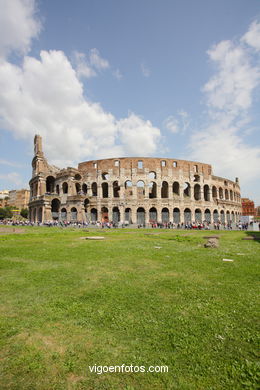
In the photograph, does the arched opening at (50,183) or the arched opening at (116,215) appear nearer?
the arched opening at (116,215)

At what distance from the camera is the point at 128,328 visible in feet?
11.0

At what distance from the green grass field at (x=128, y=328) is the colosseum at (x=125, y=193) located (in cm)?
3113

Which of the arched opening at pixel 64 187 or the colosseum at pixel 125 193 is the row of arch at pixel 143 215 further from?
the arched opening at pixel 64 187

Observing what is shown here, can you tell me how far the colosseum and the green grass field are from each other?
31.1 metres

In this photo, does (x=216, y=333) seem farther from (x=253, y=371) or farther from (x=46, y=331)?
(x=46, y=331)

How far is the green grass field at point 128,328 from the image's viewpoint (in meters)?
2.38

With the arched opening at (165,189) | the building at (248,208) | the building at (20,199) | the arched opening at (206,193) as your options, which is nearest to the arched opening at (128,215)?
the arched opening at (165,189)

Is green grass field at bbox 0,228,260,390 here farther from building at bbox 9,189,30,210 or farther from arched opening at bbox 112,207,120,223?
building at bbox 9,189,30,210

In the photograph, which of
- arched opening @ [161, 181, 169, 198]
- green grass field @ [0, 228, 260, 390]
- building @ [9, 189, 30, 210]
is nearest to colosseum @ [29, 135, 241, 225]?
arched opening @ [161, 181, 169, 198]

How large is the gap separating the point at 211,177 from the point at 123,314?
4370 centimetres

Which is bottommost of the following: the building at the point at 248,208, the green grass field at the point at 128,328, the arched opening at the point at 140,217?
the green grass field at the point at 128,328

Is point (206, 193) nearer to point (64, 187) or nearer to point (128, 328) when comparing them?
point (64, 187)

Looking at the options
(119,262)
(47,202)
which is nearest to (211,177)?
(47,202)

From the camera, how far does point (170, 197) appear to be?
126 ft
